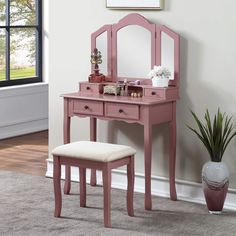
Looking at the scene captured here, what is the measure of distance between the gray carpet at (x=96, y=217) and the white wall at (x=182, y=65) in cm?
37

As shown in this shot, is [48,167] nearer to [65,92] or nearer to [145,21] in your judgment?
[65,92]

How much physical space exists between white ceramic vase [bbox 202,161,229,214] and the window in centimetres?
347

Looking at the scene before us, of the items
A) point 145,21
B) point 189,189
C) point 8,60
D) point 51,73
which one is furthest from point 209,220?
point 8,60

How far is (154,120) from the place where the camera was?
15.2ft

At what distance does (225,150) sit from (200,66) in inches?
23.5

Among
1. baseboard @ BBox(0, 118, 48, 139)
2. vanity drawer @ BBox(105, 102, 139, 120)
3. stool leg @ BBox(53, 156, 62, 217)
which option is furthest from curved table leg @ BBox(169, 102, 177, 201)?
baseboard @ BBox(0, 118, 48, 139)

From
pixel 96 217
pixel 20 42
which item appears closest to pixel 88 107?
pixel 96 217

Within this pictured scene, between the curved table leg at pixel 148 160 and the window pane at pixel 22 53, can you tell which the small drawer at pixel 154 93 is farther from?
the window pane at pixel 22 53

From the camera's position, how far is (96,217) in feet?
14.6

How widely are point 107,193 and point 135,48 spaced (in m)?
1.26

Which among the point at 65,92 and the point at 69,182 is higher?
the point at 65,92

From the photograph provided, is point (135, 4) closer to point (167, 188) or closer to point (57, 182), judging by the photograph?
point (167, 188)

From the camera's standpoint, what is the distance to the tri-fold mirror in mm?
4848

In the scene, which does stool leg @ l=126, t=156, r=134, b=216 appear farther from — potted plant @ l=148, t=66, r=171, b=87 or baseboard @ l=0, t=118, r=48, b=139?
baseboard @ l=0, t=118, r=48, b=139
